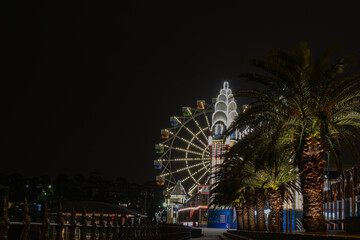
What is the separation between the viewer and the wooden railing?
22.0 ft

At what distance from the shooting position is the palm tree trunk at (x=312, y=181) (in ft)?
62.1

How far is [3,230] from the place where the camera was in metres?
6.22

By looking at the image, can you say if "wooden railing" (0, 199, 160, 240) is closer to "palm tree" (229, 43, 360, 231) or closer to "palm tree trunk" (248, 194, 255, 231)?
"palm tree" (229, 43, 360, 231)

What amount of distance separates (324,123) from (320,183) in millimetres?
2613

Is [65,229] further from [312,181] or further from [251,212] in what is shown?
[251,212]

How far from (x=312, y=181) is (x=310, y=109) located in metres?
2.59

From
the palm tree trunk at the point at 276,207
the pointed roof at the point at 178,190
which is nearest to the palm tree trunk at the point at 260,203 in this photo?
the palm tree trunk at the point at 276,207

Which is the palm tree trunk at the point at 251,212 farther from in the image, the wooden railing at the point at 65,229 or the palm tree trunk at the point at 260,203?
the wooden railing at the point at 65,229

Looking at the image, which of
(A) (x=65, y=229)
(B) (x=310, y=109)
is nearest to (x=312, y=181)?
(B) (x=310, y=109)

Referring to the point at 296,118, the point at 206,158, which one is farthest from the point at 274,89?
the point at 206,158

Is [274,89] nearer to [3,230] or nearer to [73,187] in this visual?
[3,230]

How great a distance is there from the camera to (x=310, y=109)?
740 inches

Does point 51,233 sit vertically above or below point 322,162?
below

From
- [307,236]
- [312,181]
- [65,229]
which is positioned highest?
[312,181]
